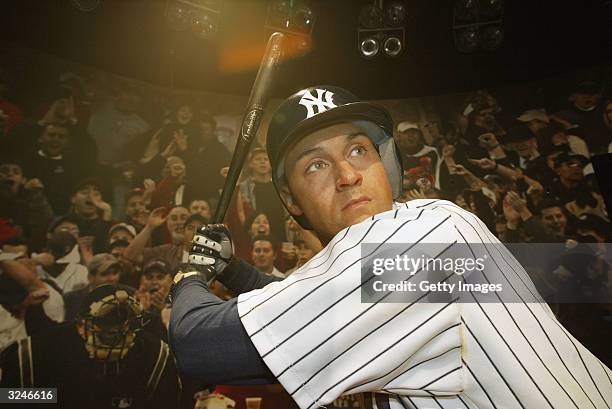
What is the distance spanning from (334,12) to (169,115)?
8.22 feet

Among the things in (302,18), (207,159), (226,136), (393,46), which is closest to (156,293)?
(207,159)

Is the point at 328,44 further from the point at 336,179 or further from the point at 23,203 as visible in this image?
the point at 23,203

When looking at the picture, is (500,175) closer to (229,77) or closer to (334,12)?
(334,12)

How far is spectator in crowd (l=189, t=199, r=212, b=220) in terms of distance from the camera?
496 cm

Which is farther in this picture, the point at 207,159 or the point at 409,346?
the point at 207,159

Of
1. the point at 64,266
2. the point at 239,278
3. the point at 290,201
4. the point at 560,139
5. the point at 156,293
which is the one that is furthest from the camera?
the point at 560,139

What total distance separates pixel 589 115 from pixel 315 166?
5073 millimetres

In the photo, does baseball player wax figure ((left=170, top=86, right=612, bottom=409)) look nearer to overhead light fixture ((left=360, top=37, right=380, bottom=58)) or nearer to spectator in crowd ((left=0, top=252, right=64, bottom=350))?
overhead light fixture ((left=360, top=37, right=380, bottom=58))

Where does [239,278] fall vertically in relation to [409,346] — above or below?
above

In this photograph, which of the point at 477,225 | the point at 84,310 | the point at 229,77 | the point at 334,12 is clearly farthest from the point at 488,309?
the point at 229,77

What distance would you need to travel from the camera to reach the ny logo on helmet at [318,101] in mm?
1489

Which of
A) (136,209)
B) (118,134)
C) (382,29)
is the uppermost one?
(382,29)

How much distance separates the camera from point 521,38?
4.51 meters

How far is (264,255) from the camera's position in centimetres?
503
